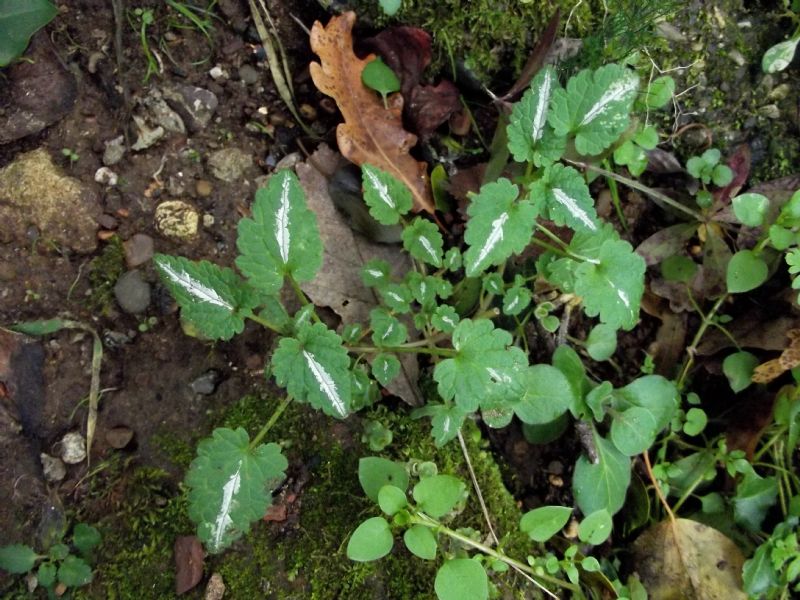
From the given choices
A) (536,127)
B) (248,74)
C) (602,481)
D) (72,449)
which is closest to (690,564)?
(602,481)

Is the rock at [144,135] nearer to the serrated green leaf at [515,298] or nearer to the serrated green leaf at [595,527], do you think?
the serrated green leaf at [515,298]

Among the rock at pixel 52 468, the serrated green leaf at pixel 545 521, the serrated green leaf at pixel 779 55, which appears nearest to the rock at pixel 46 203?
the rock at pixel 52 468

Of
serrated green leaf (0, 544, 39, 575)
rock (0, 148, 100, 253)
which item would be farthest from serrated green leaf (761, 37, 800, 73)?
serrated green leaf (0, 544, 39, 575)

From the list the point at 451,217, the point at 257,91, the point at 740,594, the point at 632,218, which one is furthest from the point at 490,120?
the point at 740,594

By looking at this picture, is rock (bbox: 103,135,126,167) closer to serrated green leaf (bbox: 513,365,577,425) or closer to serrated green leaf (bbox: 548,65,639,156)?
serrated green leaf (bbox: 548,65,639,156)

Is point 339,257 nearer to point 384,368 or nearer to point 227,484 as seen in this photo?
point 384,368
